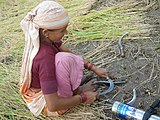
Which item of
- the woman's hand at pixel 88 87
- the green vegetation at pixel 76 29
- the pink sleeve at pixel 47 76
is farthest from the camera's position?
the green vegetation at pixel 76 29

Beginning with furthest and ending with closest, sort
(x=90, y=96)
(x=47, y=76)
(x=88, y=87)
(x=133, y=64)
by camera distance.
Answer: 1. (x=133, y=64)
2. (x=88, y=87)
3. (x=90, y=96)
4. (x=47, y=76)

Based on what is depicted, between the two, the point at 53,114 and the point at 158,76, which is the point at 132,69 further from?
the point at 53,114

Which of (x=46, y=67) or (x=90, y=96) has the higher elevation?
(x=46, y=67)

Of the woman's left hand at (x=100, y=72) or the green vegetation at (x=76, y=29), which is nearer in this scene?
the woman's left hand at (x=100, y=72)

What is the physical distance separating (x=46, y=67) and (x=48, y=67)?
0.04ft

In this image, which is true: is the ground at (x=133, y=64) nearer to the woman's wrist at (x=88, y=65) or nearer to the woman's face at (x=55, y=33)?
the woman's wrist at (x=88, y=65)

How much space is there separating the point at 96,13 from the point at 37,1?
2.86ft

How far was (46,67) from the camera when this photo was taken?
2139 mm

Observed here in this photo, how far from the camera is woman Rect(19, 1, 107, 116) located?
2.14 meters

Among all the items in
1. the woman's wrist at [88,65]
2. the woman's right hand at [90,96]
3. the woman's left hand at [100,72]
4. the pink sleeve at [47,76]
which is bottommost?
the woman's right hand at [90,96]

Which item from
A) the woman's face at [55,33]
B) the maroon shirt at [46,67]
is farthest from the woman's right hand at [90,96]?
the woman's face at [55,33]

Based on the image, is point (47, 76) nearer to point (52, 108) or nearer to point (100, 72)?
point (52, 108)

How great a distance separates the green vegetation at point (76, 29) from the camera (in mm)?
2848

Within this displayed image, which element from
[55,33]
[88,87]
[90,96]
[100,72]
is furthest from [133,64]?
[55,33]
